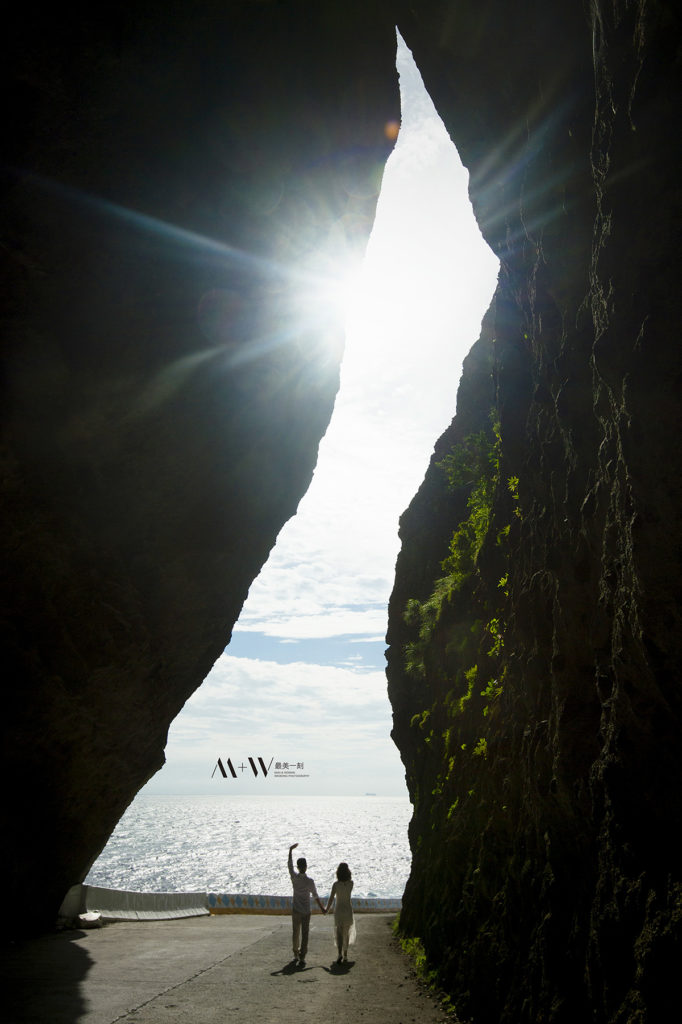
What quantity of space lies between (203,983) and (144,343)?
11.0 metres

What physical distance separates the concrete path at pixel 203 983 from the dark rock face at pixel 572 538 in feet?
3.38

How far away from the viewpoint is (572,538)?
7234 mm

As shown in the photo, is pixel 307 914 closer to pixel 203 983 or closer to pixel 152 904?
pixel 203 983

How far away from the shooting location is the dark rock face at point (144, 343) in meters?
12.3

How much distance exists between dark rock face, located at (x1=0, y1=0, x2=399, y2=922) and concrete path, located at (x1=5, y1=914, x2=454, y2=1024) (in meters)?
4.28

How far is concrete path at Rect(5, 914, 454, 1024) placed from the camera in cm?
805

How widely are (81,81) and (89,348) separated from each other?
4.59m

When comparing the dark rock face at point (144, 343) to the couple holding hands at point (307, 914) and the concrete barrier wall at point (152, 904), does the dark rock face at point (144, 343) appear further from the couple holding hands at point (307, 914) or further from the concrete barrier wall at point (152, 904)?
the couple holding hands at point (307, 914)

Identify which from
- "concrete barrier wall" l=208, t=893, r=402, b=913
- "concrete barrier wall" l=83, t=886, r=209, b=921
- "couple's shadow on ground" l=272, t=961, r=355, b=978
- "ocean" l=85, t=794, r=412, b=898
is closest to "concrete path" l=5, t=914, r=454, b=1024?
"couple's shadow on ground" l=272, t=961, r=355, b=978

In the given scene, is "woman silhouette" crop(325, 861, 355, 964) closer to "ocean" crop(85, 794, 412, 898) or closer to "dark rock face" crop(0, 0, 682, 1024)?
"dark rock face" crop(0, 0, 682, 1024)

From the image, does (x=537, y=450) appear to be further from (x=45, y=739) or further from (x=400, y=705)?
(x=400, y=705)

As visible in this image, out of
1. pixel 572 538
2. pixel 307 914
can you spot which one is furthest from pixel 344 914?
pixel 572 538

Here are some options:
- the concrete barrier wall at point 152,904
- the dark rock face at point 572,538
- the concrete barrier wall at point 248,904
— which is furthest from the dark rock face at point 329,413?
the concrete barrier wall at point 248,904

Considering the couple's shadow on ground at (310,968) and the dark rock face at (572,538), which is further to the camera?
the couple's shadow on ground at (310,968)
